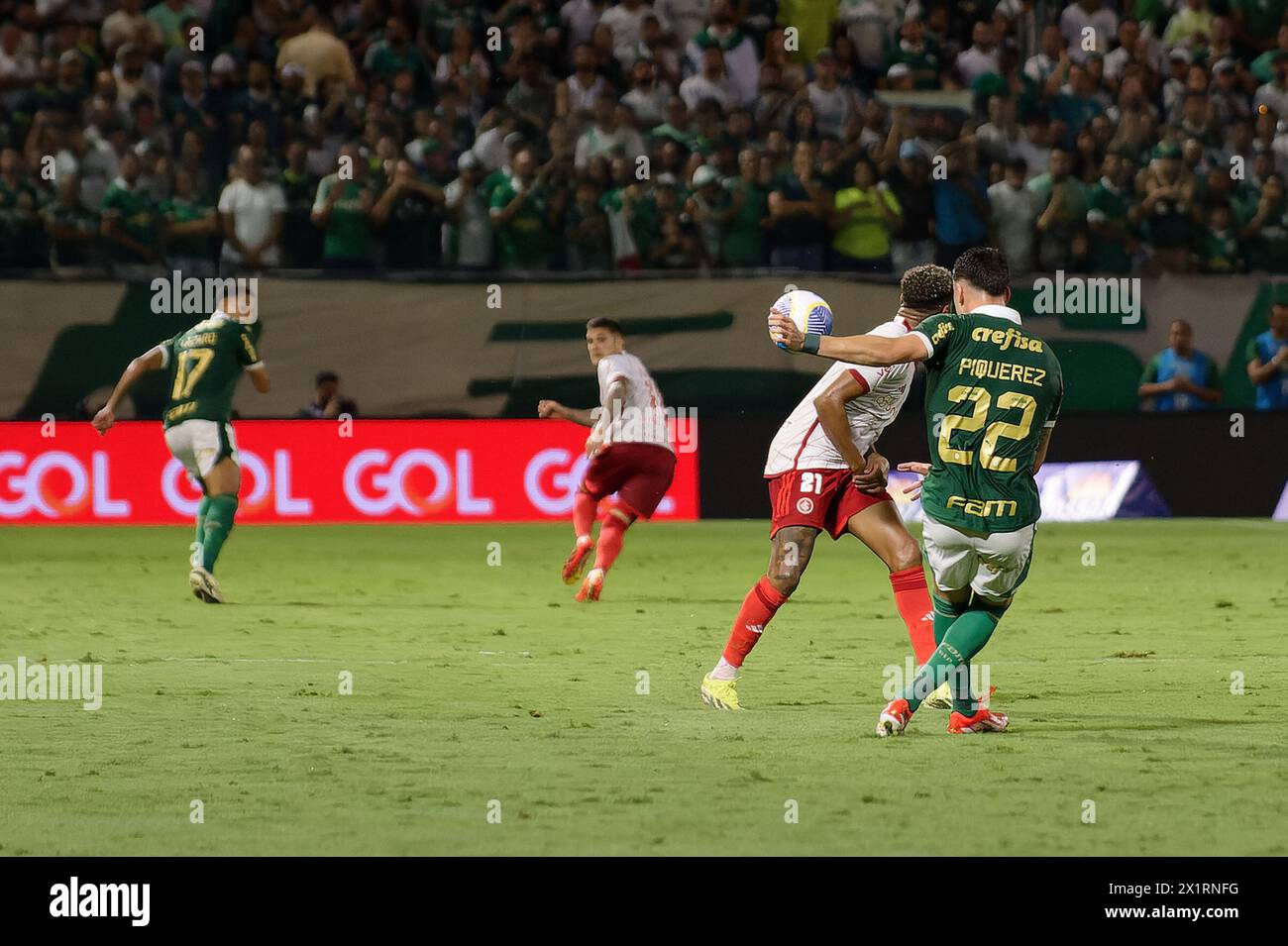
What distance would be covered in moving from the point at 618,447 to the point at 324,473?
563 cm

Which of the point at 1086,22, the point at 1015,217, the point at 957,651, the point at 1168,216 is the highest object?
the point at 1086,22

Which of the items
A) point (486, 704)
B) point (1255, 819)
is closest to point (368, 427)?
point (486, 704)

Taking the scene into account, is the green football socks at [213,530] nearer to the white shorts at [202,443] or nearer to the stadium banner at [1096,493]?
the white shorts at [202,443]

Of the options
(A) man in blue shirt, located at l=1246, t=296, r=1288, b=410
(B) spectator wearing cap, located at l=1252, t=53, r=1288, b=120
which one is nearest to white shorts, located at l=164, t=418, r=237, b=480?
(A) man in blue shirt, located at l=1246, t=296, r=1288, b=410

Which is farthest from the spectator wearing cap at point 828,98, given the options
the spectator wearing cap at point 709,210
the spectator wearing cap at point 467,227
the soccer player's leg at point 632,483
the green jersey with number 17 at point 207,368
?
the green jersey with number 17 at point 207,368

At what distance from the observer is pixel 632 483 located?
1496 centimetres

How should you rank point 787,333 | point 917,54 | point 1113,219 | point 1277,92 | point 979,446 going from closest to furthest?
point 787,333 → point 979,446 → point 1113,219 → point 1277,92 → point 917,54

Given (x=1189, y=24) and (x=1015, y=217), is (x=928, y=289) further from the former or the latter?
(x=1189, y=24)

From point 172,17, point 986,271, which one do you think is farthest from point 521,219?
point 986,271

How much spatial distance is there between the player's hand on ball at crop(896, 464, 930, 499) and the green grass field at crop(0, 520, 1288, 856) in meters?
0.99

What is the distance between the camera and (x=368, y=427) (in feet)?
64.8

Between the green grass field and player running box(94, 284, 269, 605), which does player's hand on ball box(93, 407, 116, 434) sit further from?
the green grass field

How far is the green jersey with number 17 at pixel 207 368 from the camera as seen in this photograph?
14836 mm

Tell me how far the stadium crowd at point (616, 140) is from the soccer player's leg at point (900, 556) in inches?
448
